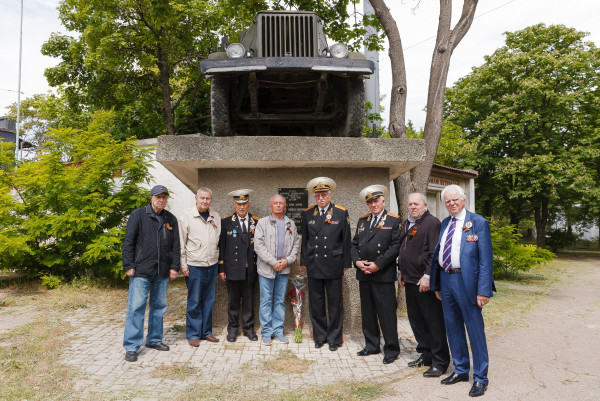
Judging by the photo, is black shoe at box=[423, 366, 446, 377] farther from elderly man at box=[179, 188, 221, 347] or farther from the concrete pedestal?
elderly man at box=[179, 188, 221, 347]

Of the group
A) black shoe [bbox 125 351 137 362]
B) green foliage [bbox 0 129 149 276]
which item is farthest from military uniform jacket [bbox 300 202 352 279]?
green foliage [bbox 0 129 149 276]

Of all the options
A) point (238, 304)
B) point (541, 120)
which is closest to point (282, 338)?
point (238, 304)

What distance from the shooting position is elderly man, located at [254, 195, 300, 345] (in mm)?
4711

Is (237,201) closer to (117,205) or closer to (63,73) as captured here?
(117,205)

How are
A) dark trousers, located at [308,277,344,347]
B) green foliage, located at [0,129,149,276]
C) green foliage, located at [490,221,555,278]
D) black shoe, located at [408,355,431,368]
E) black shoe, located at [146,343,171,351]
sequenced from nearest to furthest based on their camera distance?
black shoe, located at [408,355,431,368], black shoe, located at [146,343,171,351], dark trousers, located at [308,277,344,347], green foliage, located at [0,129,149,276], green foliage, located at [490,221,555,278]

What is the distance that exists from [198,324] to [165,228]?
1179mm

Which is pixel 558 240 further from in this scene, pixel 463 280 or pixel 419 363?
pixel 463 280

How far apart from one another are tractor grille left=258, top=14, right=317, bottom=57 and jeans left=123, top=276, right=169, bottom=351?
3313 mm

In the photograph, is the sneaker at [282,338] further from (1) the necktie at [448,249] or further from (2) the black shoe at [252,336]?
(1) the necktie at [448,249]

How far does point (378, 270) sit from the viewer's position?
13.9ft

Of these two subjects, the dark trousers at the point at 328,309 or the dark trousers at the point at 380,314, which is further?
the dark trousers at the point at 328,309

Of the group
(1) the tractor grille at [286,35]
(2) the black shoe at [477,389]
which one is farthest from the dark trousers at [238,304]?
(1) the tractor grille at [286,35]

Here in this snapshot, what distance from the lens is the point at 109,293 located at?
804 centimetres

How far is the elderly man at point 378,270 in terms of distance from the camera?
4.23m
